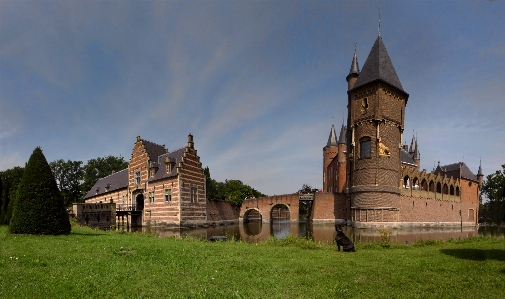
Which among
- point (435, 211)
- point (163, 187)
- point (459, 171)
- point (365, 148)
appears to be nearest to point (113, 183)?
point (163, 187)

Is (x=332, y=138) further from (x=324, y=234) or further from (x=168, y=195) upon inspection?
(x=168, y=195)

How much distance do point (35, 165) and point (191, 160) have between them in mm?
20155

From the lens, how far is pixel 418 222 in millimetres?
35969

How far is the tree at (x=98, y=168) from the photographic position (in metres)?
59.8

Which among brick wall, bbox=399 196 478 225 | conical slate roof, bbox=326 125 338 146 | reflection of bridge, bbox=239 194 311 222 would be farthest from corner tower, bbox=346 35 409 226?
conical slate roof, bbox=326 125 338 146

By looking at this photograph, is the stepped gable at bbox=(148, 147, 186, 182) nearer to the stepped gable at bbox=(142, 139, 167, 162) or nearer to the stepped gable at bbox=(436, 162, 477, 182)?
the stepped gable at bbox=(142, 139, 167, 162)

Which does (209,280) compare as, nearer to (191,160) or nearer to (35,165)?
(35,165)

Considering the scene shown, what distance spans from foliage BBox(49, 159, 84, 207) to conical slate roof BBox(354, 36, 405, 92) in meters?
55.2

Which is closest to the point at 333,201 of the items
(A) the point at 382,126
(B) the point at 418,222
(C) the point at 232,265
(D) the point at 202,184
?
(B) the point at 418,222

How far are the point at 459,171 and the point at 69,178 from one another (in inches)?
2815

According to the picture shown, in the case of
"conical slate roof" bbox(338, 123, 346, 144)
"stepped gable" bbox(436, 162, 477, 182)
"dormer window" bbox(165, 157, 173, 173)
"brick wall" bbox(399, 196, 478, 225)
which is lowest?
"brick wall" bbox(399, 196, 478, 225)

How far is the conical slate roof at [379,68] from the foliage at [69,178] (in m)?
55.2

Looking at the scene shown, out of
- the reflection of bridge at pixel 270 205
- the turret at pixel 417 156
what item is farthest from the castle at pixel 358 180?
the turret at pixel 417 156

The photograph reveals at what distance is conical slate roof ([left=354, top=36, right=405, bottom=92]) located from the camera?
32.3 metres
